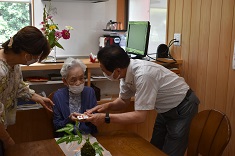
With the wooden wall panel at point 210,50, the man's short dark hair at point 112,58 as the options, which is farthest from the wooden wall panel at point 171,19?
the man's short dark hair at point 112,58

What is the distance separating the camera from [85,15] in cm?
369

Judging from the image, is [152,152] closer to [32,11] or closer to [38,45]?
[38,45]

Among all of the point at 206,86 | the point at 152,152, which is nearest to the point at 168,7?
the point at 206,86

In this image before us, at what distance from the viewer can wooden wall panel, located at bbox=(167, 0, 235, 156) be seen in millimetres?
2475

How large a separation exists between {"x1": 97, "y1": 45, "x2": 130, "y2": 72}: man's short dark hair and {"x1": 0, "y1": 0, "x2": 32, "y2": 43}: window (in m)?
1.96

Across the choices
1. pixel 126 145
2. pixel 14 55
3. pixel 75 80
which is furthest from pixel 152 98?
pixel 14 55

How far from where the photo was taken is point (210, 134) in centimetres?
172

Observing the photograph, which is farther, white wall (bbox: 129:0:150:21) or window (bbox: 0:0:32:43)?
white wall (bbox: 129:0:150:21)

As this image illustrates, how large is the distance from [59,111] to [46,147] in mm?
413

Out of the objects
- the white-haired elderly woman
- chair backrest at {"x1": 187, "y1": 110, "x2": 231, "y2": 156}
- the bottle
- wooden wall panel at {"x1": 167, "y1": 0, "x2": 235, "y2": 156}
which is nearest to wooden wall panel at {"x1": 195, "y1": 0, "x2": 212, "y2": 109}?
wooden wall panel at {"x1": 167, "y1": 0, "x2": 235, "y2": 156}

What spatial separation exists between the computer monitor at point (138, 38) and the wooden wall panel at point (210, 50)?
0.37 meters

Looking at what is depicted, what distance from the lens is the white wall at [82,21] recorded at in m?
3.58

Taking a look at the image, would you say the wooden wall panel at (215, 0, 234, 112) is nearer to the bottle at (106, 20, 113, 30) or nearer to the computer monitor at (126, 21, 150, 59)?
the computer monitor at (126, 21, 150, 59)

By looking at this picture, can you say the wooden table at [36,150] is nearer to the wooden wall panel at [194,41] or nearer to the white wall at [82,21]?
the wooden wall panel at [194,41]
